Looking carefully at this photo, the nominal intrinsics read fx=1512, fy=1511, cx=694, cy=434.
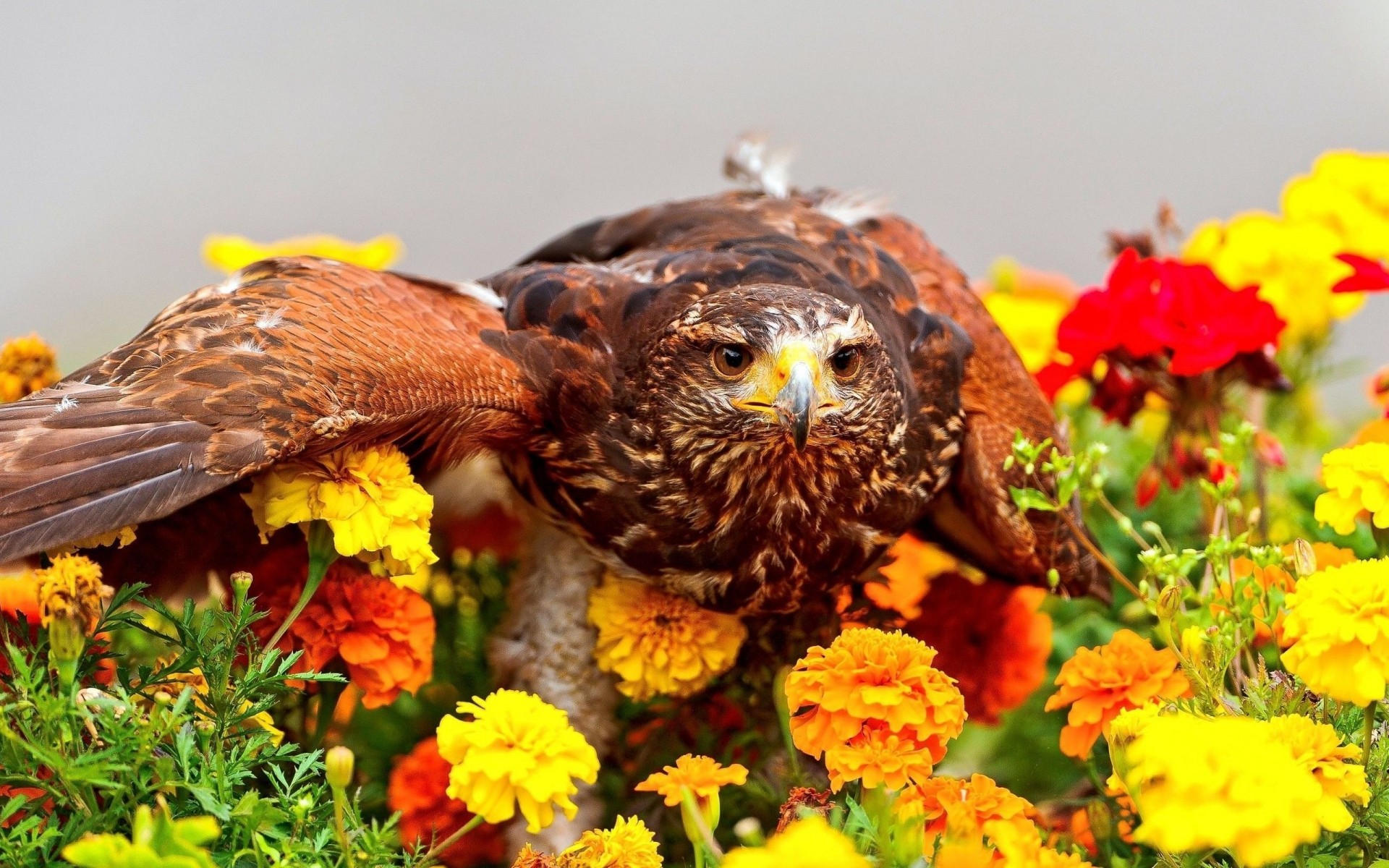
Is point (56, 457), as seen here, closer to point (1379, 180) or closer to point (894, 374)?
point (894, 374)

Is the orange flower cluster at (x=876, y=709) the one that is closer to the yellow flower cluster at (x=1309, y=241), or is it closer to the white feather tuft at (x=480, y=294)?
the white feather tuft at (x=480, y=294)

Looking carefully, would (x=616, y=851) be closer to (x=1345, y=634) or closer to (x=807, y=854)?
(x=807, y=854)

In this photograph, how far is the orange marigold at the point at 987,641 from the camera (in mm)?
2736

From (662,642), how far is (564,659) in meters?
0.27

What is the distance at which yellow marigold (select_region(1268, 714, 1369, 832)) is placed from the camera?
1.50 metres

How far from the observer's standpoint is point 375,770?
2.72m

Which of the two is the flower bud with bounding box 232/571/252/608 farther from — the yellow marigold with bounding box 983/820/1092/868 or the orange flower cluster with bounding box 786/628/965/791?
the yellow marigold with bounding box 983/820/1092/868

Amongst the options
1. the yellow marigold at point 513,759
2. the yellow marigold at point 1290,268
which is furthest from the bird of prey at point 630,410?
the yellow marigold at point 1290,268

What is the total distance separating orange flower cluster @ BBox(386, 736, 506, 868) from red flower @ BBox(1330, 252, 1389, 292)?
173 cm

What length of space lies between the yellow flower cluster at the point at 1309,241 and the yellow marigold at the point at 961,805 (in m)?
1.69

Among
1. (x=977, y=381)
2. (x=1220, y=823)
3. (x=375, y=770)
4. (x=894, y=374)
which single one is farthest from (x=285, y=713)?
(x=1220, y=823)

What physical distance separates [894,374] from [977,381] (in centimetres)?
34

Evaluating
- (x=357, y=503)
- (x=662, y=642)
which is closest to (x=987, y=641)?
(x=662, y=642)

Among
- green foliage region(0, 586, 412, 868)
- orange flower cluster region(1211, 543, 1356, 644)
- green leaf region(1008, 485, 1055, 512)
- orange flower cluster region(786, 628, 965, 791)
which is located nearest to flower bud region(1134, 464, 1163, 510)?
orange flower cluster region(1211, 543, 1356, 644)
